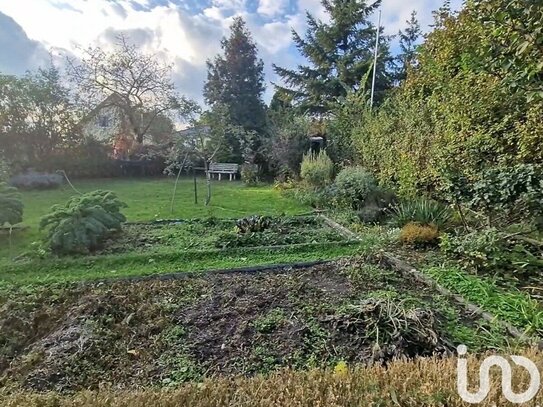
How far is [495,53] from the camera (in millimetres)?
3227

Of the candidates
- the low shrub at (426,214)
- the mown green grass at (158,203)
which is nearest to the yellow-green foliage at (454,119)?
the low shrub at (426,214)

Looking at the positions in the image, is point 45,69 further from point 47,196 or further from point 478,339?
point 478,339

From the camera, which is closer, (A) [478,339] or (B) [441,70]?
(A) [478,339]

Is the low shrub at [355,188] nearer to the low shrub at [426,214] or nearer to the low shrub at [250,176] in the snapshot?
the low shrub at [426,214]

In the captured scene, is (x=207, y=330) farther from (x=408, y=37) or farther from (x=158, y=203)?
(x=408, y=37)

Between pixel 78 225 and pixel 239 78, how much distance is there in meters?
17.2

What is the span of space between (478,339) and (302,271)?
2031 millimetres

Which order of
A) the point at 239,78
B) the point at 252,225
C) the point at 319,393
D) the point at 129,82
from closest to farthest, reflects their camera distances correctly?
the point at 319,393 → the point at 252,225 → the point at 129,82 → the point at 239,78

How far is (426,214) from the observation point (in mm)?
6031

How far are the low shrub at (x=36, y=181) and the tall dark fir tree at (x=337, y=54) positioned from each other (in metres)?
13.0

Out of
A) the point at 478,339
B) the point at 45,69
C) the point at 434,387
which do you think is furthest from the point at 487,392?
the point at 45,69

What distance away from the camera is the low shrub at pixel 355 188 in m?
8.27

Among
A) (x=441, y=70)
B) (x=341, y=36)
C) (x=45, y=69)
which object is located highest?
(x=341, y=36)

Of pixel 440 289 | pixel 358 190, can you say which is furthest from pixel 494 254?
pixel 358 190
